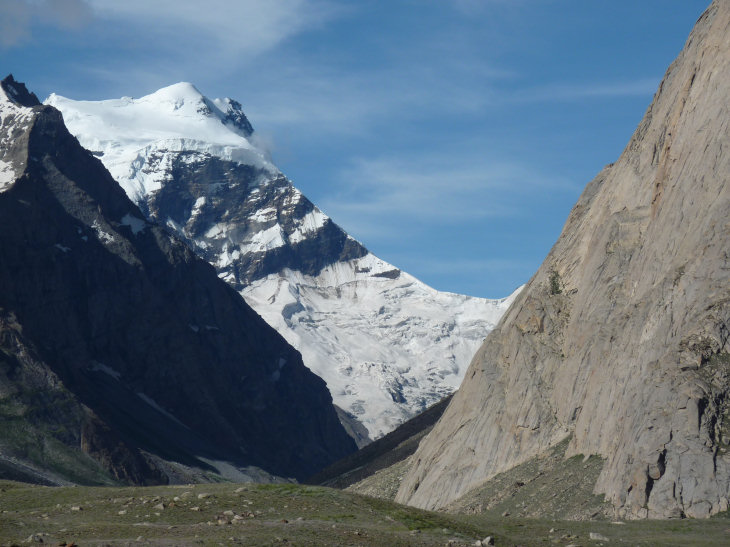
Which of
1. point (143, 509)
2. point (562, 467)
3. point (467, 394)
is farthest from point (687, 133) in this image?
point (143, 509)

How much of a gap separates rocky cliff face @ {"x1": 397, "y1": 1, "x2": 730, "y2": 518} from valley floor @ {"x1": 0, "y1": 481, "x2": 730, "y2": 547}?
8.85m

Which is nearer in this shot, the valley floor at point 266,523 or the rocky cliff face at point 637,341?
the valley floor at point 266,523

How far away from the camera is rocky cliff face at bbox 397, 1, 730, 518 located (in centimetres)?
7025

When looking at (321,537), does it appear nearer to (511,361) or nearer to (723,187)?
(723,187)

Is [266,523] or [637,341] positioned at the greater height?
[637,341]

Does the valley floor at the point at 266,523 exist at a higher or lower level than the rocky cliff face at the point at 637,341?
lower

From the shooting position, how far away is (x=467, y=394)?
414 feet

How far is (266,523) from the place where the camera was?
4656 cm

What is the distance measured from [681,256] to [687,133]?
14.0 m

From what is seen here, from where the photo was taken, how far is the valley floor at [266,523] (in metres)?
43.3

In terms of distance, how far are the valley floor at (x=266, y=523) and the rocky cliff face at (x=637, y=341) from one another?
8.85m

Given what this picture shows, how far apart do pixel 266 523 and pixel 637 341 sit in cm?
4764

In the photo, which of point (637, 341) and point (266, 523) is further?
point (637, 341)

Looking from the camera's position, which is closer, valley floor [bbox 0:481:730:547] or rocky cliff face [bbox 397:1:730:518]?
valley floor [bbox 0:481:730:547]
